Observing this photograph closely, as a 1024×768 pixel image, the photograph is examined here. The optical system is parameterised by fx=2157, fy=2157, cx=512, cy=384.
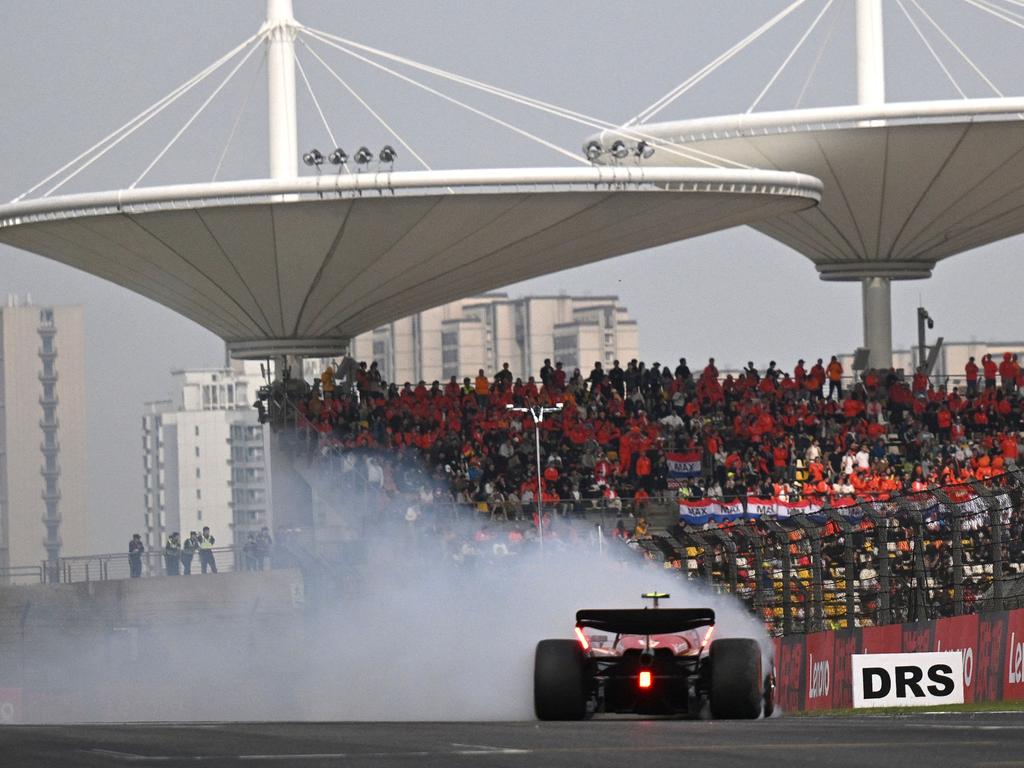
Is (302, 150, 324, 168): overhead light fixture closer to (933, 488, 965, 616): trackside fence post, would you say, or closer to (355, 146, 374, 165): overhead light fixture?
(355, 146, 374, 165): overhead light fixture

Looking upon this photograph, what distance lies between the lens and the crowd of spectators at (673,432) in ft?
141

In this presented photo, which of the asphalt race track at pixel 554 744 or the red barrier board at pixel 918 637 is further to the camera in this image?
the red barrier board at pixel 918 637

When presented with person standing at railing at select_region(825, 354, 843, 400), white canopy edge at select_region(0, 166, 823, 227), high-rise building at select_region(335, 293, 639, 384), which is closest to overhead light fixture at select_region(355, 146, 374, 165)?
white canopy edge at select_region(0, 166, 823, 227)

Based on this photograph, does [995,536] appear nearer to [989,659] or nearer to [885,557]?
[989,659]

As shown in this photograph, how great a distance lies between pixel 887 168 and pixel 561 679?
32187 mm

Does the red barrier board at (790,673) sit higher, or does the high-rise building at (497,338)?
the high-rise building at (497,338)

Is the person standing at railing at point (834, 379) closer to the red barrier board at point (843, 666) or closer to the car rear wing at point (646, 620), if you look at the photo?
the red barrier board at point (843, 666)

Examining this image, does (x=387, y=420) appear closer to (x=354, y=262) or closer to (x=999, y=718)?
(x=354, y=262)

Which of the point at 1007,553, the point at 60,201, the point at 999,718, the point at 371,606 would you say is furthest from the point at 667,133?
the point at 999,718

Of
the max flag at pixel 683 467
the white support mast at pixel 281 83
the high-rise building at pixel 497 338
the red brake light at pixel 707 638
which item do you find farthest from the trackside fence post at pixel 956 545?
the high-rise building at pixel 497 338

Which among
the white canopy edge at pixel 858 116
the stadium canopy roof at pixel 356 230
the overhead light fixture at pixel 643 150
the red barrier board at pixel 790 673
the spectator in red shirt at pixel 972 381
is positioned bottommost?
the red barrier board at pixel 790 673

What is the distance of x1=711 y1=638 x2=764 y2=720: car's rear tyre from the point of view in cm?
1697

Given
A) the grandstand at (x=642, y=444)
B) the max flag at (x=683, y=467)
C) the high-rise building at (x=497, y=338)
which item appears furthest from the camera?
the high-rise building at (x=497, y=338)

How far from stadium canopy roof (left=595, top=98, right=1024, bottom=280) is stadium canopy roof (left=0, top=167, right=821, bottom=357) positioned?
2932mm
